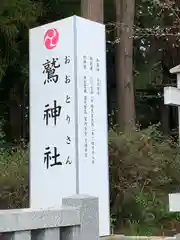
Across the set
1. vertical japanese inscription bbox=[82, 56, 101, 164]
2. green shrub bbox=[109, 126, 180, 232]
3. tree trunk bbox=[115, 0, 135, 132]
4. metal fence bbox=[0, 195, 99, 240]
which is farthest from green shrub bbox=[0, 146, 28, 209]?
metal fence bbox=[0, 195, 99, 240]

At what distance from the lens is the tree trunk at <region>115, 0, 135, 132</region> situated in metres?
11.9

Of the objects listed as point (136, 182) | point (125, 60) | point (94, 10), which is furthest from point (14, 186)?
point (125, 60)

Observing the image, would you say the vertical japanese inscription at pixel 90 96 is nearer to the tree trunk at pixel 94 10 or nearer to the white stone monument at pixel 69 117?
the white stone monument at pixel 69 117

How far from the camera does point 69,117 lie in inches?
233

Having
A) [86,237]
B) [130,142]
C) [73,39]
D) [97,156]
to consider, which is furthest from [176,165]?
[86,237]

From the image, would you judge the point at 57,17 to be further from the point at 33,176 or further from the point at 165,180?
the point at 33,176

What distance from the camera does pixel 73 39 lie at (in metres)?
6.02

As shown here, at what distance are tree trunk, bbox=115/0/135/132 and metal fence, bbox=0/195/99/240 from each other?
345 inches

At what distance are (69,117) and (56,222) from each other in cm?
318

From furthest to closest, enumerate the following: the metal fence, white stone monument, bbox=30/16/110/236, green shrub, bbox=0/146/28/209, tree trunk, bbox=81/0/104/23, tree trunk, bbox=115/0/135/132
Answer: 1. tree trunk, bbox=115/0/135/132
2. tree trunk, bbox=81/0/104/23
3. green shrub, bbox=0/146/28/209
4. white stone monument, bbox=30/16/110/236
5. the metal fence

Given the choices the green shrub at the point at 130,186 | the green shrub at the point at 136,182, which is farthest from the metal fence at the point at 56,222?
the green shrub at the point at 136,182

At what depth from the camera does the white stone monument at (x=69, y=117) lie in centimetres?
588

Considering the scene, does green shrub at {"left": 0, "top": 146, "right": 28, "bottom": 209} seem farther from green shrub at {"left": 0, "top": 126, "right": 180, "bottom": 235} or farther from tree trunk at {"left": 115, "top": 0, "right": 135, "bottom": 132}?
tree trunk at {"left": 115, "top": 0, "right": 135, "bottom": 132}

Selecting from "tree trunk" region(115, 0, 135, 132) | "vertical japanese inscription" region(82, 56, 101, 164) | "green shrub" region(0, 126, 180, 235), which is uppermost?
"tree trunk" region(115, 0, 135, 132)
